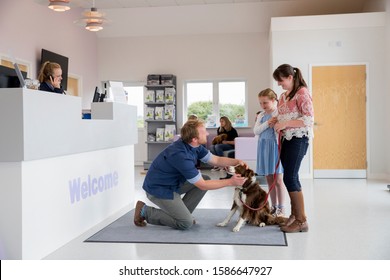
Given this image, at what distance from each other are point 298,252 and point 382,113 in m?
5.40

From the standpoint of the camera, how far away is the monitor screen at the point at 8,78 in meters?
3.29

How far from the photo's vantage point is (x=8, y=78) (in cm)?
335

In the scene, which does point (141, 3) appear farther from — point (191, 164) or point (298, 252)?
point (298, 252)

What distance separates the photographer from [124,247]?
337 cm

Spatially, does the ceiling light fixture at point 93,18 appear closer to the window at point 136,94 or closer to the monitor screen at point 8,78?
the window at point 136,94

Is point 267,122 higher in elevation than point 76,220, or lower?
higher

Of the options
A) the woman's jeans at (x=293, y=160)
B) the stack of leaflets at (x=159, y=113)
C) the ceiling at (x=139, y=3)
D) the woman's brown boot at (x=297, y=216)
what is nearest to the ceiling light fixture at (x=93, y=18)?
the ceiling at (x=139, y=3)

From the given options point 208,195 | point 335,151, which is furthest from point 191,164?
point 335,151

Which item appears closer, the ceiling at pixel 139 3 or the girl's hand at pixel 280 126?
the girl's hand at pixel 280 126

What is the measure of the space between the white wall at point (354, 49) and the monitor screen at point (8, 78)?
219 inches

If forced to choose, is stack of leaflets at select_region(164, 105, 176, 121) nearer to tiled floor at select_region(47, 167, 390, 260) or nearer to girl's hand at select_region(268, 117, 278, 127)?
tiled floor at select_region(47, 167, 390, 260)

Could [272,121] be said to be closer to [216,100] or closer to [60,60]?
[60,60]

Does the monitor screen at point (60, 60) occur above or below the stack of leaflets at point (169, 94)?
above

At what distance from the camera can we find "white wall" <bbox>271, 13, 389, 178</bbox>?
7836mm
